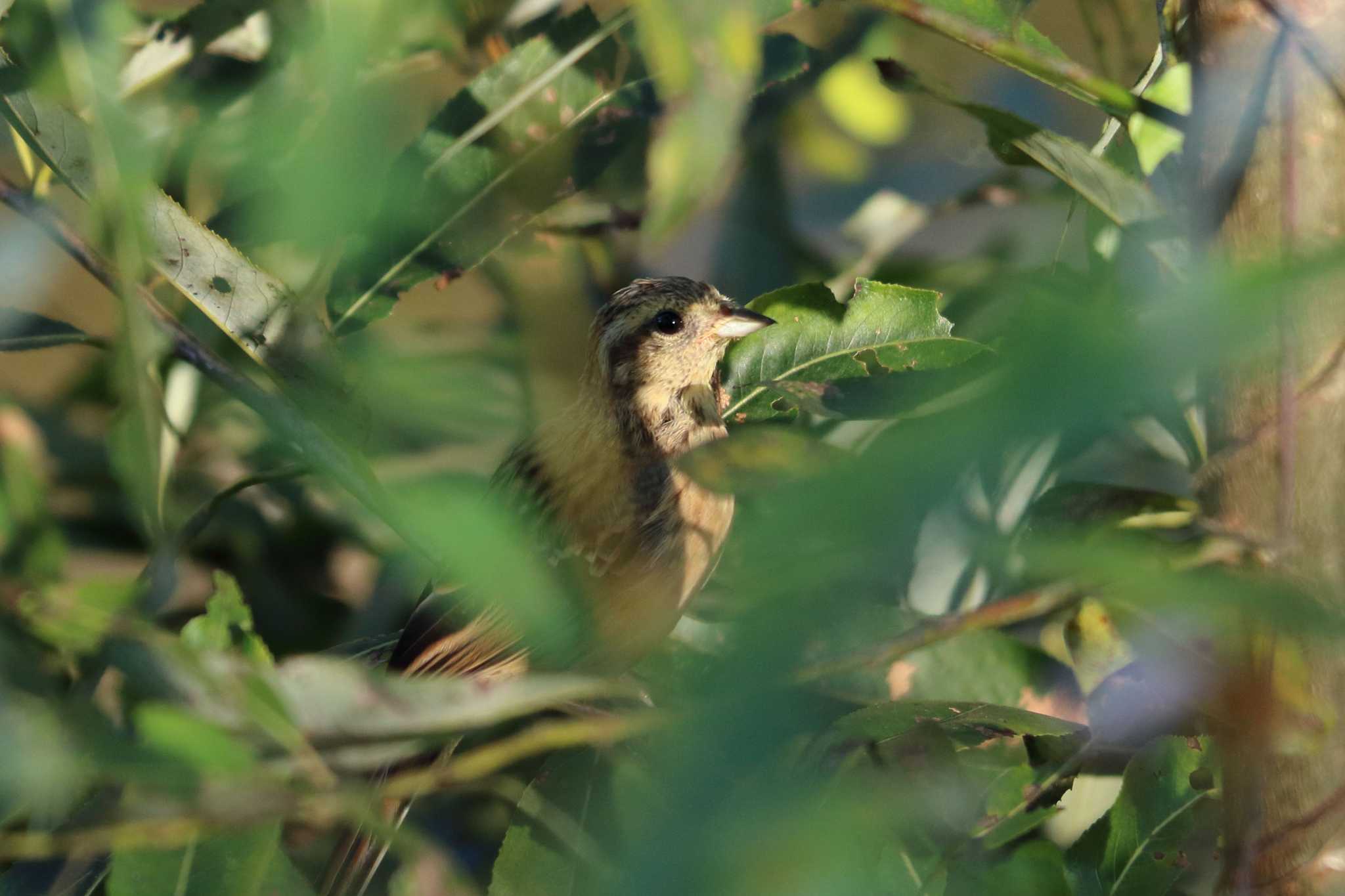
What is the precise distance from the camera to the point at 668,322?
8.14 ft

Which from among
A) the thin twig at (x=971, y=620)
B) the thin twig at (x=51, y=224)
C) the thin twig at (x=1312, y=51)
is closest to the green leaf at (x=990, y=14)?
the thin twig at (x=1312, y=51)

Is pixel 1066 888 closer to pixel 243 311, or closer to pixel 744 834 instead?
pixel 744 834

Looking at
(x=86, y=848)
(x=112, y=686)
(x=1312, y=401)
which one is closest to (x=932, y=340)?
(x=1312, y=401)

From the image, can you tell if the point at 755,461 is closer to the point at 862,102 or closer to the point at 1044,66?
the point at 1044,66

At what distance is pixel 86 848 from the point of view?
0.78m

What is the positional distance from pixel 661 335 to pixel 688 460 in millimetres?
1743

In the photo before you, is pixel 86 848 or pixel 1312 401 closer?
pixel 86 848

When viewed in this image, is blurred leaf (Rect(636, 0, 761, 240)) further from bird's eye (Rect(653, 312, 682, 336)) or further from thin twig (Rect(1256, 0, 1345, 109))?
bird's eye (Rect(653, 312, 682, 336))

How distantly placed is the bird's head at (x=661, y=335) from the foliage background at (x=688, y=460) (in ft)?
0.28

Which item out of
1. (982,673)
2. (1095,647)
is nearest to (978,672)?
(982,673)

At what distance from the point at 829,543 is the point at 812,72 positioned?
1.62 m

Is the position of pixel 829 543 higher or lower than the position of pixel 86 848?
higher

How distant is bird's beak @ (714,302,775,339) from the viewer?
202 centimetres

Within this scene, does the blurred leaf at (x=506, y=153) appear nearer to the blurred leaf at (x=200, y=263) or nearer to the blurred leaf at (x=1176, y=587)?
the blurred leaf at (x=200, y=263)
